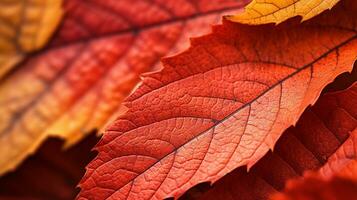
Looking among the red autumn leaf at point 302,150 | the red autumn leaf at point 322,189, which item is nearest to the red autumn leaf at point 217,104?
the red autumn leaf at point 302,150

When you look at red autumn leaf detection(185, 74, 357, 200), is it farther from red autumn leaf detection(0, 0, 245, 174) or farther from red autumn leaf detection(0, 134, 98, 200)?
red autumn leaf detection(0, 134, 98, 200)

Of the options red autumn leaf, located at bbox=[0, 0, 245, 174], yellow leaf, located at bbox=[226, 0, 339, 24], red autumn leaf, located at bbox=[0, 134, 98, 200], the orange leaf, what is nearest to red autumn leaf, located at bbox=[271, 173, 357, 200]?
the orange leaf

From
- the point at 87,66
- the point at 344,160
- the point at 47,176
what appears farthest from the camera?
the point at 47,176

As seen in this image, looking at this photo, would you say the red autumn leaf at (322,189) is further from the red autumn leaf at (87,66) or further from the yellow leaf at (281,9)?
the red autumn leaf at (87,66)

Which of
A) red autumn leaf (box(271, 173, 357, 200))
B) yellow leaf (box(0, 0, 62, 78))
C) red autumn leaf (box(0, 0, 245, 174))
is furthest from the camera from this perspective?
yellow leaf (box(0, 0, 62, 78))

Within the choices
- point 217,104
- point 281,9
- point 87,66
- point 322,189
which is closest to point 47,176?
point 87,66

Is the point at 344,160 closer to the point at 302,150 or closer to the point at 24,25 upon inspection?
the point at 302,150

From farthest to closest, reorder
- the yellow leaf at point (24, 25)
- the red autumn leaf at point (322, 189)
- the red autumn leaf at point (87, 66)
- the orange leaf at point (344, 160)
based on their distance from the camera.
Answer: the yellow leaf at point (24, 25)
the red autumn leaf at point (87, 66)
the orange leaf at point (344, 160)
the red autumn leaf at point (322, 189)
